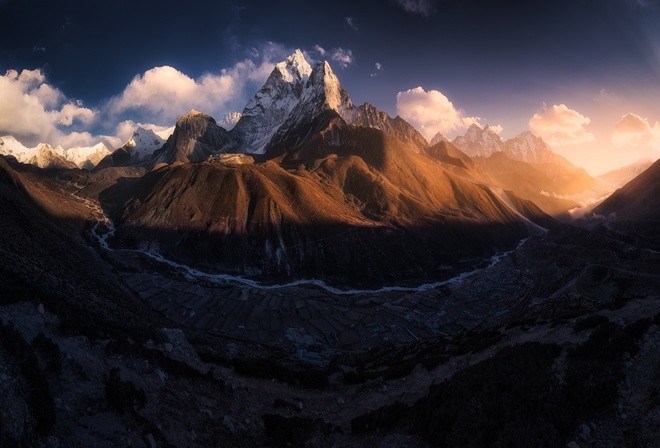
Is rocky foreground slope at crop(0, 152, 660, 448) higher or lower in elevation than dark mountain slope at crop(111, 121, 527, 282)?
lower

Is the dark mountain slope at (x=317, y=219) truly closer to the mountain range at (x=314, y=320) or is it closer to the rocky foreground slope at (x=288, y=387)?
the mountain range at (x=314, y=320)

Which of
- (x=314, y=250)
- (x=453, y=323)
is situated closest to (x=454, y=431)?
(x=453, y=323)

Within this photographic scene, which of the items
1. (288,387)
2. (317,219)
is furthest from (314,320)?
(317,219)

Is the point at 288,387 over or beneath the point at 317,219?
beneath

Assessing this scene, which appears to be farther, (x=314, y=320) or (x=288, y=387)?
(x=314, y=320)

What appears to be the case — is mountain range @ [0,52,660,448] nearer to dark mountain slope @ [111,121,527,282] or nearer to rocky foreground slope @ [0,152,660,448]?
rocky foreground slope @ [0,152,660,448]

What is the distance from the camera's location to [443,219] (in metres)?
132

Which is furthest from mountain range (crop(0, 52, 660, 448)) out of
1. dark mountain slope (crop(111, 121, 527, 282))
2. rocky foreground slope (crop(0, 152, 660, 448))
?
dark mountain slope (crop(111, 121, 527, 282))

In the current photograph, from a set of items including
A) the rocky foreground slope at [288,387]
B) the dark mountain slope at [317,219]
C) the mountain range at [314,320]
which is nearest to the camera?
the rocky foreground slope at [288,387]

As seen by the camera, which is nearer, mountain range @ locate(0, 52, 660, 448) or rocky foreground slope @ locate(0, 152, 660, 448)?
rocky foreground slope @ locate(0, 152, 660, 448)

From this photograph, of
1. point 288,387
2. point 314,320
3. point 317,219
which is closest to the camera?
point 288,387

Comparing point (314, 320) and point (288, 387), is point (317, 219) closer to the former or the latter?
point (314, 320)

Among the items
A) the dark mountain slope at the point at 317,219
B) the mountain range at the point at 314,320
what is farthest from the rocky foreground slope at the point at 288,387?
the dark mountain slope at the point at 317,219

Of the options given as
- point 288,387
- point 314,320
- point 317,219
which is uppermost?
point 317,219
